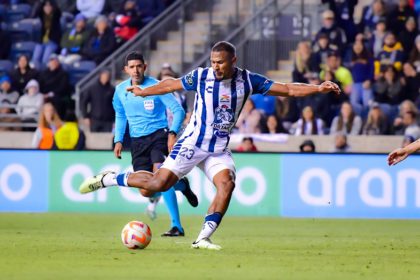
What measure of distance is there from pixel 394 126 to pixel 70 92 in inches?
285

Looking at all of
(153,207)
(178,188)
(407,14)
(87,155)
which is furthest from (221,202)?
(407,14)

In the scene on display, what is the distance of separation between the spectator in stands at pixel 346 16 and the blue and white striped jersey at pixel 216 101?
12329 millimetres

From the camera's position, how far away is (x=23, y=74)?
1044 inches

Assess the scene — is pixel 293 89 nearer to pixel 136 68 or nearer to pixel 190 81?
pixel 190 81

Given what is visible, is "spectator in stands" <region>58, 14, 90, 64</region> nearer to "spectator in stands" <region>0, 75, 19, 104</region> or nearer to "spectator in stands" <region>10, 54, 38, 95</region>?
"spectator in stands" <region>10, 54, 38, 95</region>

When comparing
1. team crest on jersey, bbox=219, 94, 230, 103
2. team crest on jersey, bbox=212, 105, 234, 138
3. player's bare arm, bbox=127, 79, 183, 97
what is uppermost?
player's bare arm, bbox=127, 79, 183, 97

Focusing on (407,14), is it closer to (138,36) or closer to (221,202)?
(138,36)

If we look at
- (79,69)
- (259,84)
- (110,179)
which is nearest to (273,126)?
(79,69)

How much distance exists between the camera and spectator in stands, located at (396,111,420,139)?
74.9 feet

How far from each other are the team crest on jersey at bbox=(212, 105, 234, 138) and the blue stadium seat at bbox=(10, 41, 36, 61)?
53.0ft

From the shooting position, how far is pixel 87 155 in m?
21.2

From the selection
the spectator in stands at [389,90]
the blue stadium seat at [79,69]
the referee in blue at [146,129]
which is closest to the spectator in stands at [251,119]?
the spectator in stands at [389,90]

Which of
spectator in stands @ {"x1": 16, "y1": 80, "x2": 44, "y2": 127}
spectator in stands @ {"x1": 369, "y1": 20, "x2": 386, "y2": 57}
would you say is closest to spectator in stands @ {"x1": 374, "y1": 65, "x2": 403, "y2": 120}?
spectator in stands @ {"x1": 369, "y1": 20, "x2": 386, "y2": 57}

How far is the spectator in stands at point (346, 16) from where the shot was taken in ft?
81.7
